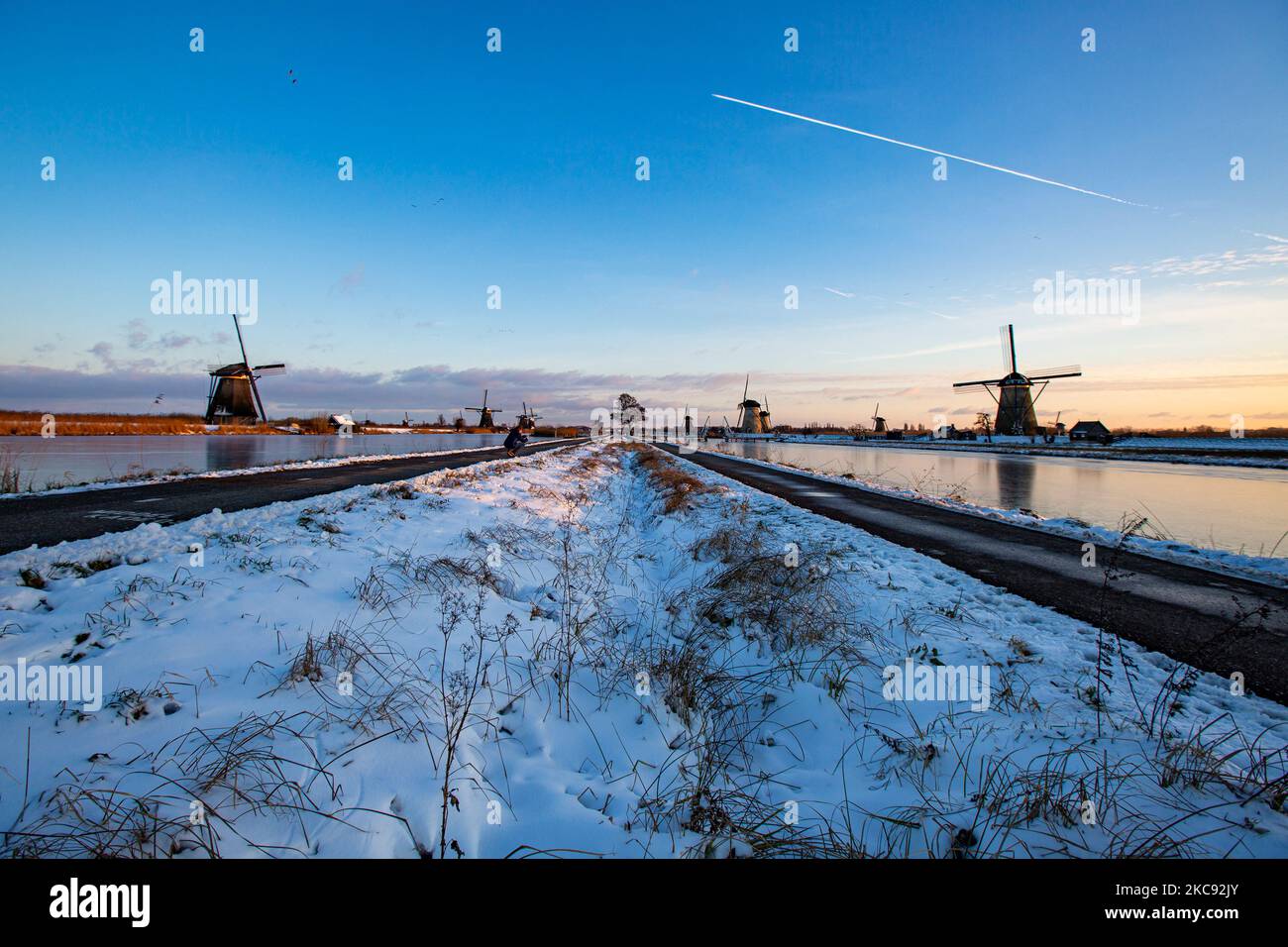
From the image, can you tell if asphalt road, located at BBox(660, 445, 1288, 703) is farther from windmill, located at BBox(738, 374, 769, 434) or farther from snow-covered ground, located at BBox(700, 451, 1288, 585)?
windmill, located at BBox(738, 374, 769, 434)

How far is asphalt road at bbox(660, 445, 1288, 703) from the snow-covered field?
57 cm

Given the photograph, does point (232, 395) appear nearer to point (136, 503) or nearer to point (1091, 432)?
point (136, 503)

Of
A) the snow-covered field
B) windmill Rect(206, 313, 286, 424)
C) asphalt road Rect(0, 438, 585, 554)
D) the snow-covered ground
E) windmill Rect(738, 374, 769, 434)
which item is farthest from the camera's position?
windmill Rect(738, 374, 769, 434)

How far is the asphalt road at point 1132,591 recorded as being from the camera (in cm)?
491

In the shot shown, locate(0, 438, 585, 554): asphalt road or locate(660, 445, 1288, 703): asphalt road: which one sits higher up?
locate(0, 438, 585, 554): asphalt road

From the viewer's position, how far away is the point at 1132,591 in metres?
7.22

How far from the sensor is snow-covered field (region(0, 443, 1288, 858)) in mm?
2541

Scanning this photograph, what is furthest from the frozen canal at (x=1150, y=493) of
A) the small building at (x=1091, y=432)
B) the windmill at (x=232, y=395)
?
the windmill at (x=232, y=395)

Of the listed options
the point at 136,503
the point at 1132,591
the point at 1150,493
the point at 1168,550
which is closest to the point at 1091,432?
the point at 1150,493

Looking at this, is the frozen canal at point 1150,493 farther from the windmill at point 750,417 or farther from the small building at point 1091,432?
the windmill at point 750,417

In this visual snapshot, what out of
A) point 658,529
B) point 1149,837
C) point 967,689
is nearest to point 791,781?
point 1149,837

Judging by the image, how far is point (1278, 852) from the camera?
2535 mm

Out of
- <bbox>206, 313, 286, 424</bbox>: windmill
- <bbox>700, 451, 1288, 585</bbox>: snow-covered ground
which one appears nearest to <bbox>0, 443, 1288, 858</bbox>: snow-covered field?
<bbox>700, 451, 1288, 585</bbox>: snow-covered ground
